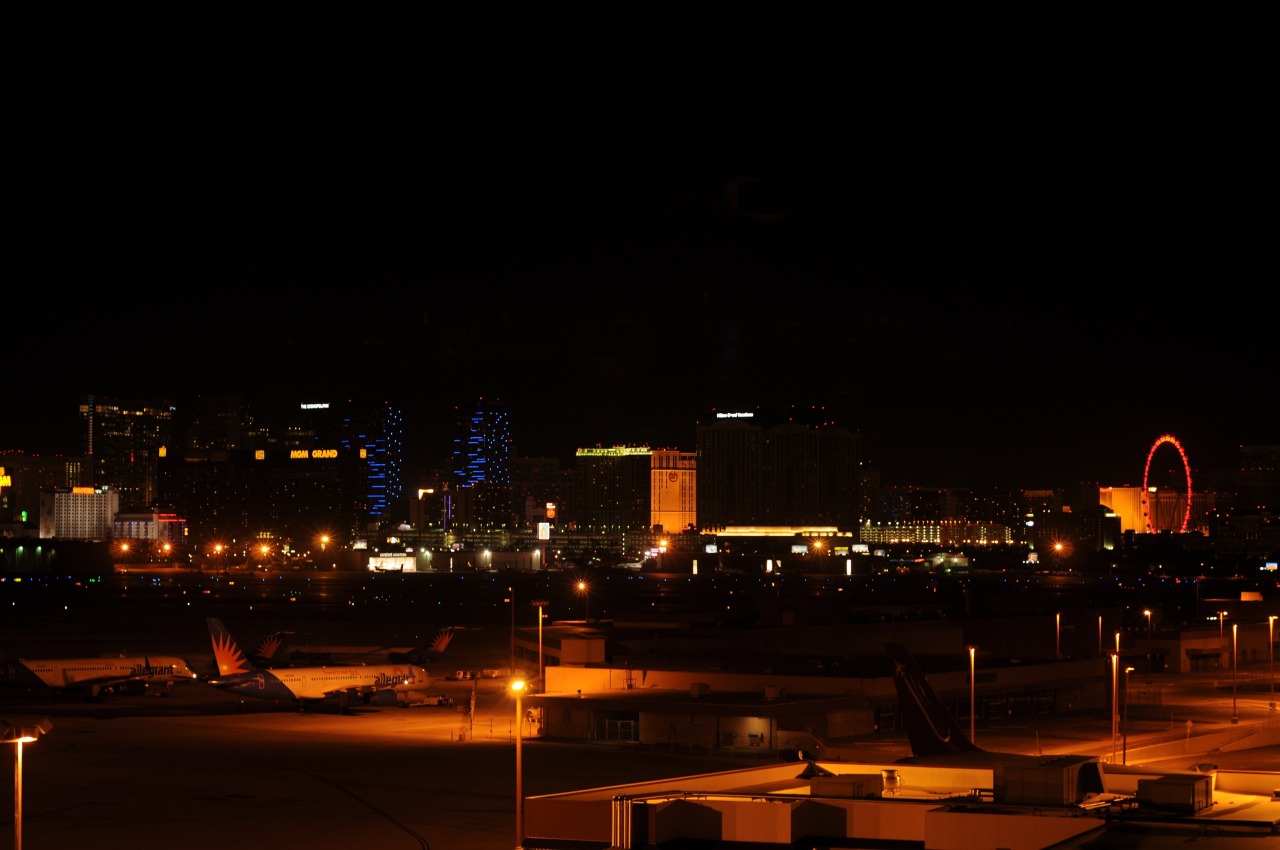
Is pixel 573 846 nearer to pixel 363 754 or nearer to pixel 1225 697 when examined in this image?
pixel 363 754

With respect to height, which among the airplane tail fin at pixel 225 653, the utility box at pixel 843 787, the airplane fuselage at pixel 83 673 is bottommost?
the airplane fuselage at pixel 83 673

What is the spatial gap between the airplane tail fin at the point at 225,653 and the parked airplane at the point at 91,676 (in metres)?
5.94

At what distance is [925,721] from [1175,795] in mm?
11946

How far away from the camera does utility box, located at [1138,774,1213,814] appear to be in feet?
64.1

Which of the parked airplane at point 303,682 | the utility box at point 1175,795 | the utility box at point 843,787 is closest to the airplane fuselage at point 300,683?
the parked airplane at point 303,682

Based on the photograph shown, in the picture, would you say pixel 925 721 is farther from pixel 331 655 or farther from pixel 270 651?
pixel 331 655

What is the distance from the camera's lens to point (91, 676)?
61250 mm

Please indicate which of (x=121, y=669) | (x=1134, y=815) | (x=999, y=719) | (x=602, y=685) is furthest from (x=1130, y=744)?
→ (x=121, y=669)

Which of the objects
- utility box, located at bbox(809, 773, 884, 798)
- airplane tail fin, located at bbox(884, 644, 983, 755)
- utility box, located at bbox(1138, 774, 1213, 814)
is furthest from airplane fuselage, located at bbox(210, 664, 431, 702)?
utility box, located at bbox(1138, 774, 1213, 814)

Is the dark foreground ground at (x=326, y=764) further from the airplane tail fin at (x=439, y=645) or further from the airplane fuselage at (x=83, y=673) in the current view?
the airplane tail fin at (x=439, y=645)

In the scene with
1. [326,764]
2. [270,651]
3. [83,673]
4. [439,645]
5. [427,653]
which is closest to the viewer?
[326,764]

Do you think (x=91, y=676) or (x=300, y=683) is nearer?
(x=300, y=683)

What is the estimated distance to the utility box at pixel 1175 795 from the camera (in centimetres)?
1955

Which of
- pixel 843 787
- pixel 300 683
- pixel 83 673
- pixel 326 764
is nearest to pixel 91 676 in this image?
pixel 83 673
